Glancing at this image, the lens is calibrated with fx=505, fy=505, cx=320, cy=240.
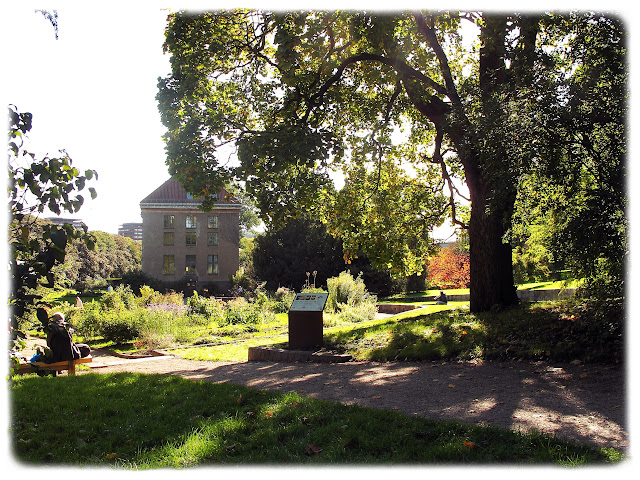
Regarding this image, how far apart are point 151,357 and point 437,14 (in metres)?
10.7

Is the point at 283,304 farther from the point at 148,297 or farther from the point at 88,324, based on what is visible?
the point at 88,324

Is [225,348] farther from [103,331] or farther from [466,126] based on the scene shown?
[466,126]

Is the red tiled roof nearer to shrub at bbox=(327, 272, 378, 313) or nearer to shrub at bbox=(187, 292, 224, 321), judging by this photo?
shrub at bbox=(327, 272, 378, 313)

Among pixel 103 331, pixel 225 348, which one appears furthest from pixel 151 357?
pixel 103 331

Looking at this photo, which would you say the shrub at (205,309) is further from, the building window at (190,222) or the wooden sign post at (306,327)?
the building window at (190,222)

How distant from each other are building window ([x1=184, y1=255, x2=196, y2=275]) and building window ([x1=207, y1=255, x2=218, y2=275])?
1347 mm

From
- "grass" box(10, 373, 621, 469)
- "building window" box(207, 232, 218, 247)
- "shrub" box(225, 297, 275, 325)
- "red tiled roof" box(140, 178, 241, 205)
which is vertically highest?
"red tiled roof" box(140, 178, 241, 205)

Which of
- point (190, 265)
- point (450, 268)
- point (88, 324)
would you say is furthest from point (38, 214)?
A: point (190, 265)

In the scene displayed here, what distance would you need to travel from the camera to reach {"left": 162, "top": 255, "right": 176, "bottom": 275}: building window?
48094 millimetres

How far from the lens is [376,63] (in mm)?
13094

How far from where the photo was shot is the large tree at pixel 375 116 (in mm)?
8383

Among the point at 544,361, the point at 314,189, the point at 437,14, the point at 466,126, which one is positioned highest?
the point at 437,14

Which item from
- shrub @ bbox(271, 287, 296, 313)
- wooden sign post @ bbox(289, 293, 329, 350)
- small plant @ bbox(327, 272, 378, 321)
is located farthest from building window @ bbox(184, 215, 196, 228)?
wooden sign post @ bbox(289, 293, 329, 350)

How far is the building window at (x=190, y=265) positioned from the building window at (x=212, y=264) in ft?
4.42
